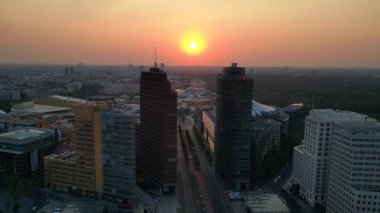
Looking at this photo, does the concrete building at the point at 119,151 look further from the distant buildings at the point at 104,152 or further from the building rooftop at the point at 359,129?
the building rooftop at the point at 359,129

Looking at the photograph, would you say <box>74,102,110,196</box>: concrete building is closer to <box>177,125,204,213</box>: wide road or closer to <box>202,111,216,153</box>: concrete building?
<box>177,125,204,213</box>: wide road

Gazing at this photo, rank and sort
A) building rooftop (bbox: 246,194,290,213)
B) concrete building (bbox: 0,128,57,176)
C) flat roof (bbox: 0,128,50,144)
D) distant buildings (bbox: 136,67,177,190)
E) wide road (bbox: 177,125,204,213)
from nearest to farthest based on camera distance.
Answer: building rooftop (bbox: 246,194,290,213)
wide road (bbox: 177,125,204,213)
distant buildings (bbox: 136,67,177,190)
concrete building (bbox: 0,128,57,176)
flat roof (bbox: 0,128,50,144)

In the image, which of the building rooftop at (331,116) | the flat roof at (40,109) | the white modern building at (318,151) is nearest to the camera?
the white modern building at (318,151)

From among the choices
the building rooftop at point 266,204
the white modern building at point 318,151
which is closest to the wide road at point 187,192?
the building rooftop at point 266,204

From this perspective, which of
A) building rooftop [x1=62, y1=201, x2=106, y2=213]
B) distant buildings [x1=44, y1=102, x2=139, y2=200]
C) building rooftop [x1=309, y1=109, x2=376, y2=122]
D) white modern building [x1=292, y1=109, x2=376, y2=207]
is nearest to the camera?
building rooftop [x1=62, y1=201, x2=106, y2=213]

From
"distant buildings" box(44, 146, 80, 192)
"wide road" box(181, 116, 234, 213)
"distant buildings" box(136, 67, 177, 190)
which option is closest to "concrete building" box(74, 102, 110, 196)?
"distant buildings" box(44, 146, 80, 192)

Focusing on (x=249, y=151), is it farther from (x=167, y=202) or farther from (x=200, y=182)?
(x=167, y=202)

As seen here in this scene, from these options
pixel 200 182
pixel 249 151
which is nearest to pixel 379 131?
pixel 249 151
